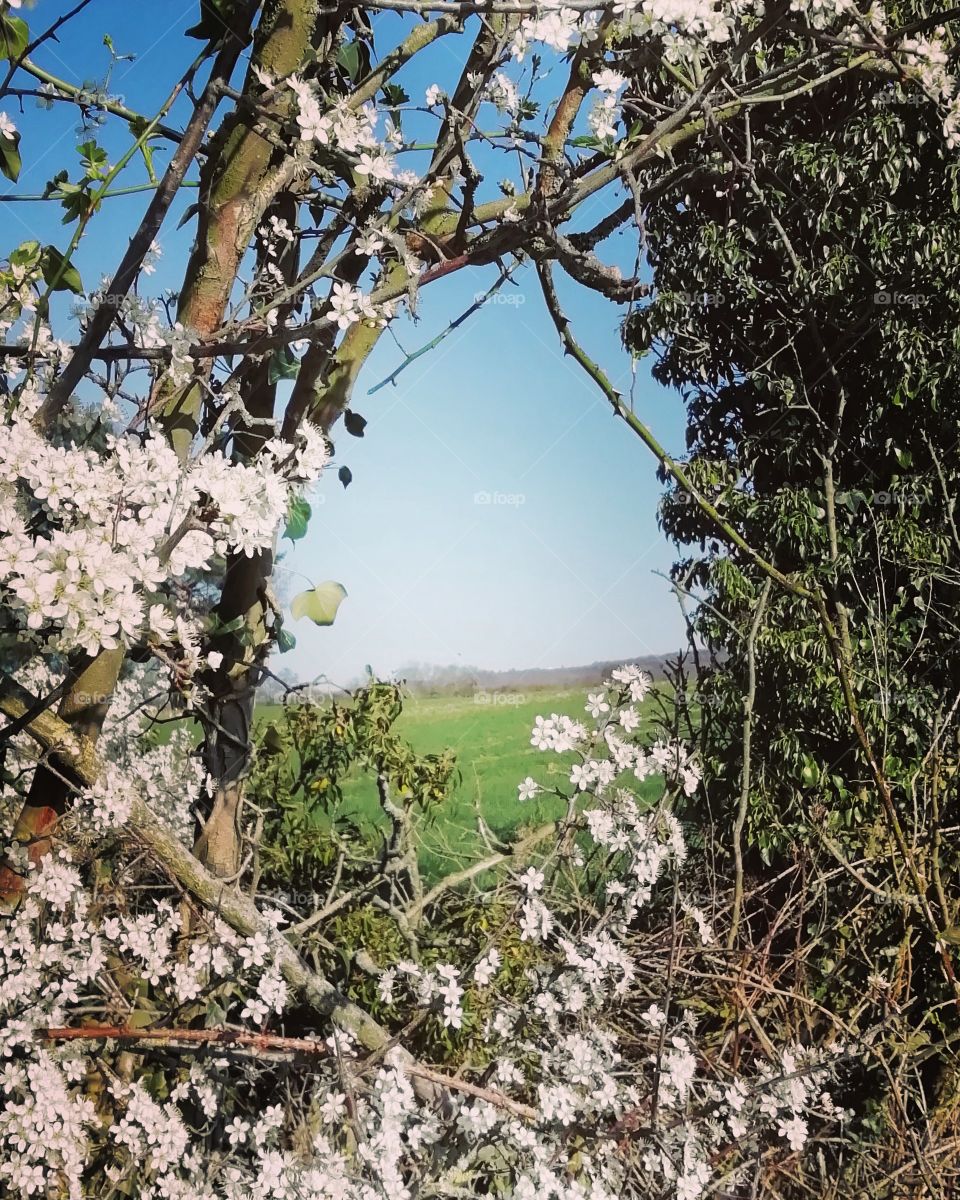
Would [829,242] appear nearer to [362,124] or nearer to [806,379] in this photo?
[806,379]

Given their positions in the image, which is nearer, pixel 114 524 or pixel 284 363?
pixel 114 524

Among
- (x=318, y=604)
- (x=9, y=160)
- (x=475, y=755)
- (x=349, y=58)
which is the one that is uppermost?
(x=349, y=58)

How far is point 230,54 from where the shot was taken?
826 mm

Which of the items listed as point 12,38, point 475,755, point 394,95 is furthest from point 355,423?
point 475,755

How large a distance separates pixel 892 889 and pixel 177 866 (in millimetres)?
1499

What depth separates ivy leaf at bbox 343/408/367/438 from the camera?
1.21m

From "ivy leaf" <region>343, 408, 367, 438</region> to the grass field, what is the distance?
0.76 m

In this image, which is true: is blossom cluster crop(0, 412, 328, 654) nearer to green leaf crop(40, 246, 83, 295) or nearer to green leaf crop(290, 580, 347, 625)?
green leaf crop(40, 246, 83, 295)

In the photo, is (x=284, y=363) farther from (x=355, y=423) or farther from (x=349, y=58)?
(x=349, y=58)

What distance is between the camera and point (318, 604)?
1242 millimetres

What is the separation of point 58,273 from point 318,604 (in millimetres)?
549

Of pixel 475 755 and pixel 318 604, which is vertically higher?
pixel 318 604

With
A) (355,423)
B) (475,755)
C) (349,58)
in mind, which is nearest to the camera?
(349,58)

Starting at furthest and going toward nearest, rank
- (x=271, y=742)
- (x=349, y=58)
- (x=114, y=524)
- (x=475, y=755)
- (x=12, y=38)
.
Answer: (x=475, y=755)
(x=271, y=742)
(x=349, y=58)
(x=12, y=38)
(x=114, y=524)
